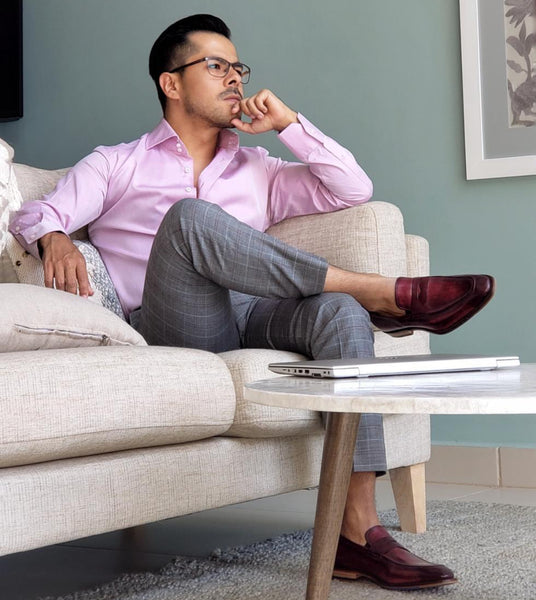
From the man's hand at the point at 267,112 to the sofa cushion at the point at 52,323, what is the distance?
2.74 ft

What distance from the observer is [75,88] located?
339cm

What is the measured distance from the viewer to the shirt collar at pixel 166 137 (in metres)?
2.44

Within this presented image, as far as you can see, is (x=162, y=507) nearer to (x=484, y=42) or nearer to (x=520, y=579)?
(x=520, y=579)

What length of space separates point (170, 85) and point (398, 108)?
28.5 inches

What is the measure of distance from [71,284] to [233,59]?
0.82 meters

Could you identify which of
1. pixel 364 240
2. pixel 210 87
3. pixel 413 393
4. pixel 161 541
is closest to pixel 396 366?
pixel 413 393

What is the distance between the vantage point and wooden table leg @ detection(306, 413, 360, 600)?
1374mm

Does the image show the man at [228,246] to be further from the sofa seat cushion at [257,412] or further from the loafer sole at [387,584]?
the sofa seat cushion at [257,412]

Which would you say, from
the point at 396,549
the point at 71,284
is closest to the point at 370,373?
the point at 396,549

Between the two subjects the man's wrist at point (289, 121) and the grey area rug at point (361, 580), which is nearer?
the grey area rug at point (361, 580)

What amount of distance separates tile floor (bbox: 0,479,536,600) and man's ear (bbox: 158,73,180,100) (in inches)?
43.8

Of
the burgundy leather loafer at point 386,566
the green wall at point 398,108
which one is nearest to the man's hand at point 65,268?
the burgundy leather loafer at point 386,566

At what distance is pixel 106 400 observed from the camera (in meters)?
1.47

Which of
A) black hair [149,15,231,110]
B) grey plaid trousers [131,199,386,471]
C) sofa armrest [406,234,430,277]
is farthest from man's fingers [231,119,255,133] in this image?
grey plaid trousers [131,199,386,471]
